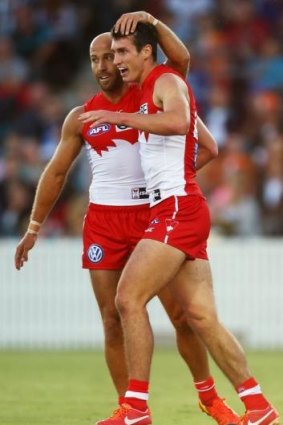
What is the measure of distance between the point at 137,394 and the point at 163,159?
4.53ft

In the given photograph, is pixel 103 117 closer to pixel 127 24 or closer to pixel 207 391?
pixel 127 24

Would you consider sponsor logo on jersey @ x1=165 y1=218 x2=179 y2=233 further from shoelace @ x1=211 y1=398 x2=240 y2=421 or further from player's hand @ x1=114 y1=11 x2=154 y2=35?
shoelace @ x1=211 y1=398 x2=240 y2=421

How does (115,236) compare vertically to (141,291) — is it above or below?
above

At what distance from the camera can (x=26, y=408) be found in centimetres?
990

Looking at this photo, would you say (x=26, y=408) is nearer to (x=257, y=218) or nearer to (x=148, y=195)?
(x=148, y=195)

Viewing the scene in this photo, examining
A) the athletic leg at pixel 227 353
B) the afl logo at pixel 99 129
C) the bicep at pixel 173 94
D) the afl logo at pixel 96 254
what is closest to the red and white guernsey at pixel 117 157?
the afl logo at pixel 99 129

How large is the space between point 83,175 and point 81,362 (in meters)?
3.51

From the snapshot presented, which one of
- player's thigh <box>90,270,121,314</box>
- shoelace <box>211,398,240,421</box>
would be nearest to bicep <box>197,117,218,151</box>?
player's thigh <box>90,270,121,314</box>

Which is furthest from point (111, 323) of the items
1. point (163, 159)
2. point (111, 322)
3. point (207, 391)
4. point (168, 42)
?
point (168, 42)

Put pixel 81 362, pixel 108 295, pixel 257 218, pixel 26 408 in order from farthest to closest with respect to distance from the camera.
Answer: pixel 257 218
pixel 81 362
pixel 26 408
pixel 108 295

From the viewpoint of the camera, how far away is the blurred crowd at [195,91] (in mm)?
15430

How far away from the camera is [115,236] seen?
29.7 ft

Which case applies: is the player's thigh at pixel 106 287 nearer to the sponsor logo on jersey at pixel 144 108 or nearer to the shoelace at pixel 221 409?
the shoelace at pixel 221 409

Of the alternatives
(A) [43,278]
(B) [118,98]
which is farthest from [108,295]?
(A) [43,278]
